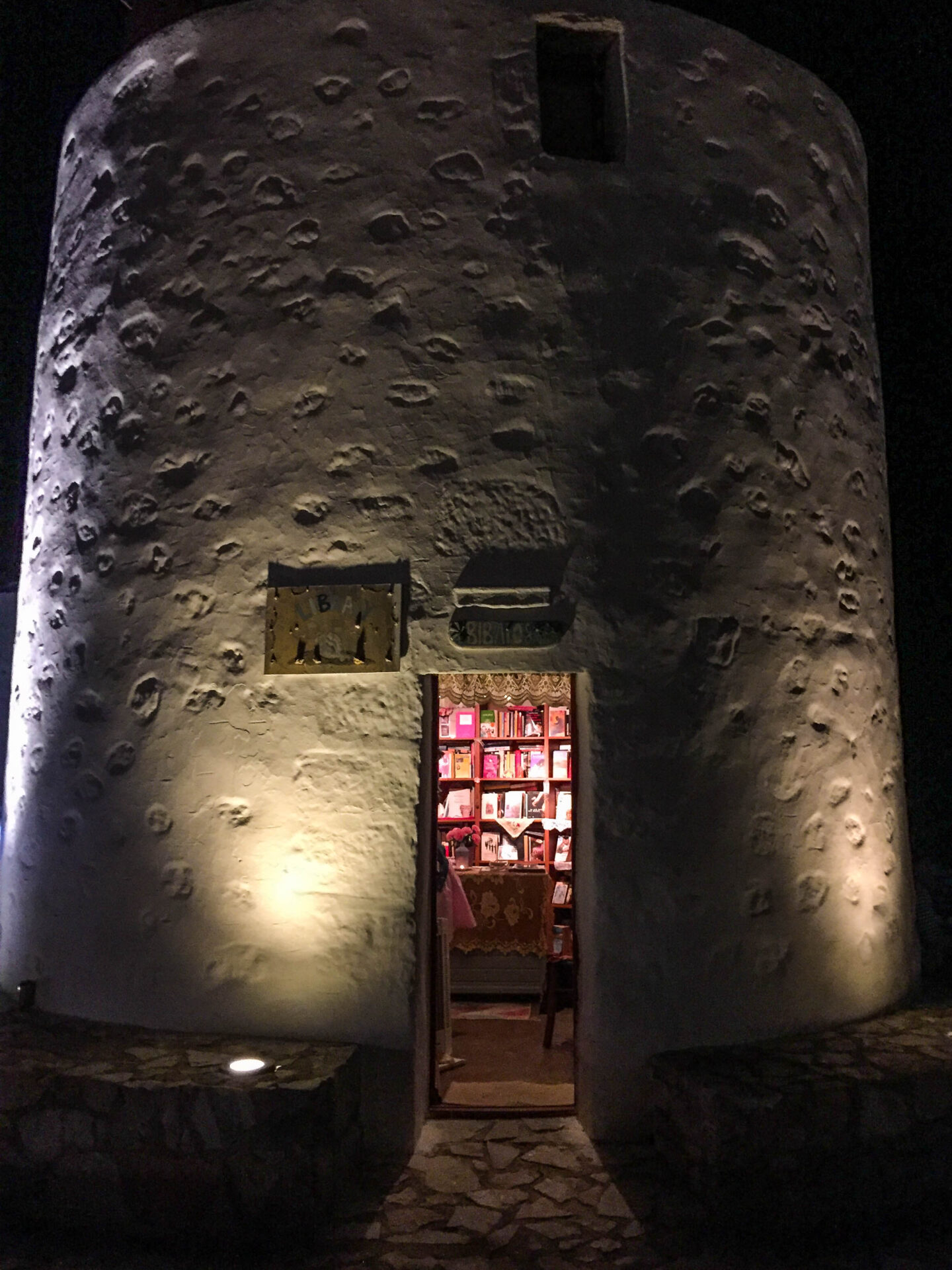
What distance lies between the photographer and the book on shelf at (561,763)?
752 cm

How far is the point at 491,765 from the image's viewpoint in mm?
7637

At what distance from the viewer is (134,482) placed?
456 cm

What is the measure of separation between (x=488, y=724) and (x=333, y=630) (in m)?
3.67

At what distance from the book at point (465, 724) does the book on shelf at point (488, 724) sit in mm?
89

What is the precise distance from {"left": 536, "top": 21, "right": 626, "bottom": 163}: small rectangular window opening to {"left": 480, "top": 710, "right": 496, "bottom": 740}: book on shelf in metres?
4.22

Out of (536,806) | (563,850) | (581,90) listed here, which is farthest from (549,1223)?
(581,90)

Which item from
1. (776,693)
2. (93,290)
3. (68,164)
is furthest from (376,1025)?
(68,164)

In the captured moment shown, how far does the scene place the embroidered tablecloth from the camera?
664cm

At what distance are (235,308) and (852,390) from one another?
314cm

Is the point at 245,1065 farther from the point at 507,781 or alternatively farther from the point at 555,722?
the point at 555,722

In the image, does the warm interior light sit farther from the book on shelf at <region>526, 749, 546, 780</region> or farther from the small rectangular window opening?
the small rectangular window opening

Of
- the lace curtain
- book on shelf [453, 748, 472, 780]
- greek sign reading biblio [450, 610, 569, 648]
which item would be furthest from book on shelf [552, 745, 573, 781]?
greek sign reading biblio [450, 610, 569, 648]

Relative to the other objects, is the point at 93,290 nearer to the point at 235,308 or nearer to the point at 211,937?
the point at 235,308

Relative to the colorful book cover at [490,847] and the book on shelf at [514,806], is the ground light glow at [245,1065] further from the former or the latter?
the book on shelf at [514,806]
